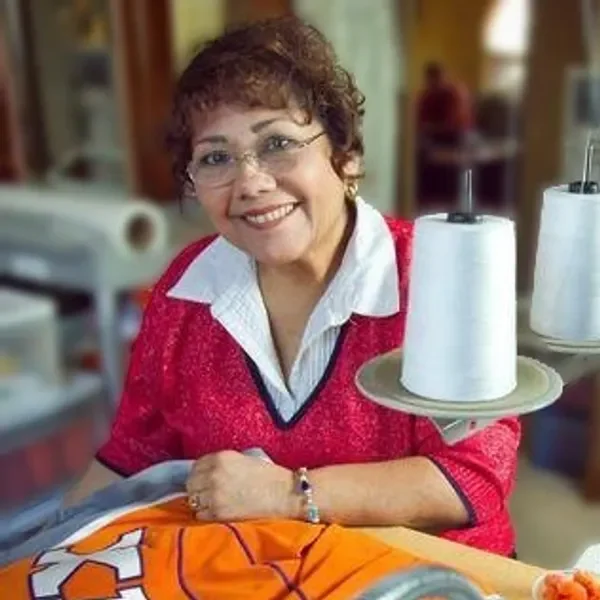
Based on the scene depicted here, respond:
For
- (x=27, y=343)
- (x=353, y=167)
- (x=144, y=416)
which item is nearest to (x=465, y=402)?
(x=353, y=167)

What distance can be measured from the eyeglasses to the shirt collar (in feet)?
0.46

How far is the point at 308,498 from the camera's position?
1.04m

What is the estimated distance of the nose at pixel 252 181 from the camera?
3.42ft

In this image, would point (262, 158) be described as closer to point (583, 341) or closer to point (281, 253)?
point (281, 253)

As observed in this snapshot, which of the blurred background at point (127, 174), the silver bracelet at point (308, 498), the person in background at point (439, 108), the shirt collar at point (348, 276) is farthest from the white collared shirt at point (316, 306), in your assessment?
the person in background at point (439, 108)

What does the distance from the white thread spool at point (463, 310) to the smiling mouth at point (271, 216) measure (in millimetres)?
243

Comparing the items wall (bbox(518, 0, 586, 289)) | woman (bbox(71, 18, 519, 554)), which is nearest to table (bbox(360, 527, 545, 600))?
woman (bbox(71, 18, 519, 554))

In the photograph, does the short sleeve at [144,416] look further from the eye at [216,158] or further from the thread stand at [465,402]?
the thread stand at [465,402]

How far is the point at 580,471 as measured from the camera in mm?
3150

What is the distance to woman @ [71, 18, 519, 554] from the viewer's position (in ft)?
3.46

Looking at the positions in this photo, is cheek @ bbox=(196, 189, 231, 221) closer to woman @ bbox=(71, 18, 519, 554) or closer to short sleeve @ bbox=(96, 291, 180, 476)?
woman @ bbox=(71, 18, 519, 554)

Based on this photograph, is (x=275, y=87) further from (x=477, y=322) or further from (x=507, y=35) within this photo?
(x=507, y=35)

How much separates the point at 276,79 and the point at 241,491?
1.35 feet

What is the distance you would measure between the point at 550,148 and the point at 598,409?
2.98ft
